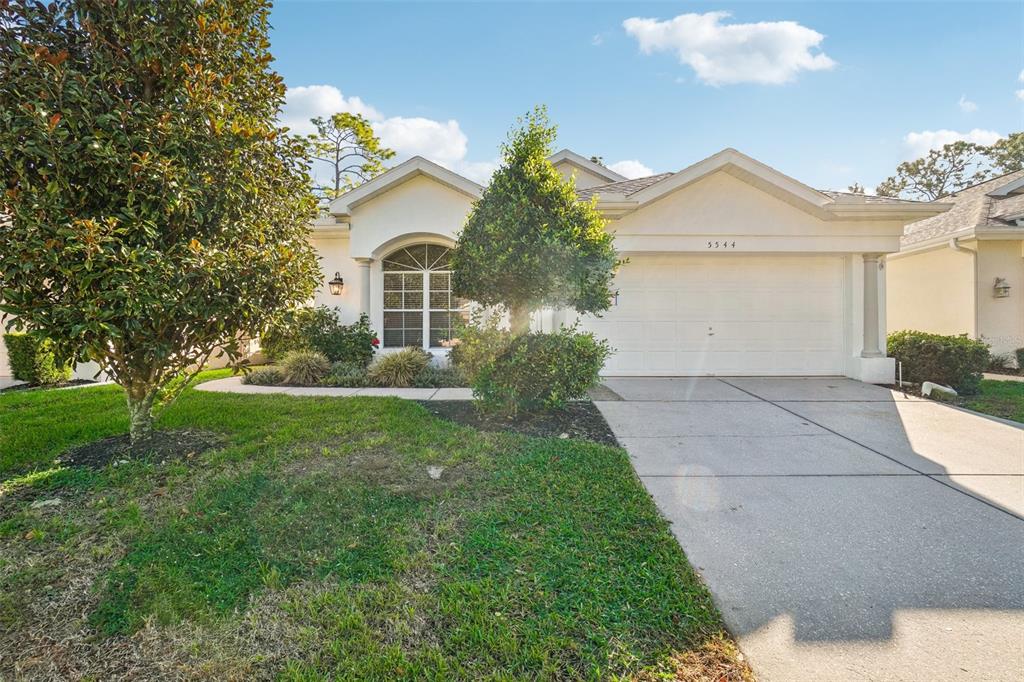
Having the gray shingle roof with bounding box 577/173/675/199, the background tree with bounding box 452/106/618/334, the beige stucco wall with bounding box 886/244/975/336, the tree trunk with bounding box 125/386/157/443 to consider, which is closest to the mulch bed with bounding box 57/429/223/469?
the tree trunk with bounding box 125/386/157/443

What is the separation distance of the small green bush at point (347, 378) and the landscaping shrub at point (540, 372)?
150 inches

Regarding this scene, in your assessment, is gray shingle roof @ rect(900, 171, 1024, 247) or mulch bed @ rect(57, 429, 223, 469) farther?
gray shingle roof @ rect(900, 171, 1024, 247)

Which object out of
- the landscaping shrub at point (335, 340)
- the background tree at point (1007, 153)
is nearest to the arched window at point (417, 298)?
the landscaping shrub at point (335, 340)

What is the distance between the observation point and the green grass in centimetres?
659

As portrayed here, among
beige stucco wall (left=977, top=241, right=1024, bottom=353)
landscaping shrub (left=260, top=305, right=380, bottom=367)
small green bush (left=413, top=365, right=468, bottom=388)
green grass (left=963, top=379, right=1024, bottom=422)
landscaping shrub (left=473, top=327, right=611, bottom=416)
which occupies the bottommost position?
green grass (left=963, top=379, right=1024, bottom=422)

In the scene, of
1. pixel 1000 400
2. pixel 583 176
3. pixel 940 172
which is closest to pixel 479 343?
pixel 1000 400

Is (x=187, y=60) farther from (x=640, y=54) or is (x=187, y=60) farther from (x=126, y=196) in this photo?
(x=640, y=54)

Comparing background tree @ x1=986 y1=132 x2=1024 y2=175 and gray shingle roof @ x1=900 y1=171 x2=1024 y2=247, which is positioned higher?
background tree @ x1=986 y1=132 x2=1024 y2=175

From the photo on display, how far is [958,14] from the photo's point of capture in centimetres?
796

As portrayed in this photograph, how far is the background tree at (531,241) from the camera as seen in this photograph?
5.49 m

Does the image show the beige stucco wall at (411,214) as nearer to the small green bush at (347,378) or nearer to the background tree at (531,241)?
the small green bush at (347,378)

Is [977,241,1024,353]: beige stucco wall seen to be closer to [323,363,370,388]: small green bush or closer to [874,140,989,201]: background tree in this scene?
[323,363,370,388]: small green bush

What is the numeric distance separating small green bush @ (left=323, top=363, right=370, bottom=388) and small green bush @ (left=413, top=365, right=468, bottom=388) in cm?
104

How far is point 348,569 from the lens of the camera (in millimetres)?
2719
